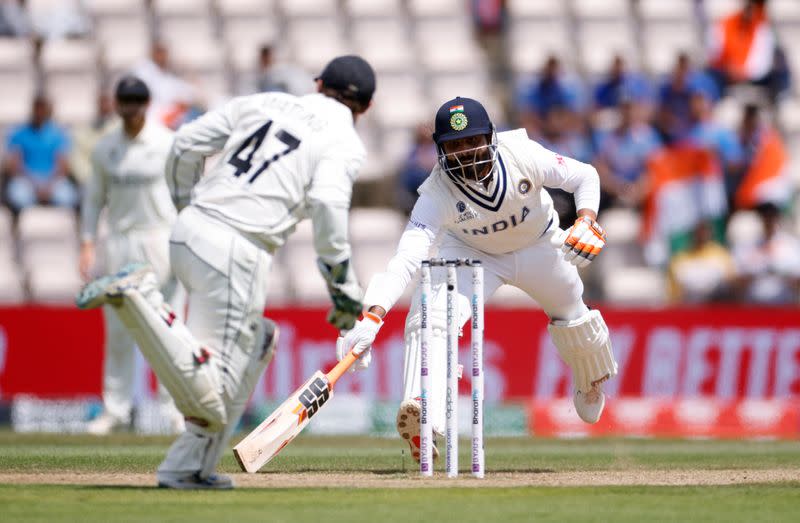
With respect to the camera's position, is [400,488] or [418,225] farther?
[418,225]

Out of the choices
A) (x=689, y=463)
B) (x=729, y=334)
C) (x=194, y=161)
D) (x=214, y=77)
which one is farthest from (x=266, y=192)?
(x=214, y=77)

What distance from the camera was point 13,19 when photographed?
12.8 m

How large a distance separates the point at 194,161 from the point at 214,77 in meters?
7.11

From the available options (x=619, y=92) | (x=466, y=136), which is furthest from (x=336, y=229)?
(x=619, y=92)

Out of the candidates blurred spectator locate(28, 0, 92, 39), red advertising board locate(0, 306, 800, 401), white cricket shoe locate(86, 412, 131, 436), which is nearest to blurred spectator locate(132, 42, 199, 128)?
blurred spectator locate(28, 0, 92, 39)

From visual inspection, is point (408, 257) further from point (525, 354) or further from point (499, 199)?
point (525, 354)

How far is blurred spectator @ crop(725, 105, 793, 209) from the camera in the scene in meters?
12.2

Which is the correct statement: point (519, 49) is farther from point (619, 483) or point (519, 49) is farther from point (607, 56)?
point (619, 483)

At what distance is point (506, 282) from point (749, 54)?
22.9 ft

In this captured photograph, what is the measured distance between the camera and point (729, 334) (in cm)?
1108

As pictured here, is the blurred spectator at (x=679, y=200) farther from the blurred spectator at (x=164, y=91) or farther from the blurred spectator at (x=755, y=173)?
the blurred spectator at (x=164, y=91)

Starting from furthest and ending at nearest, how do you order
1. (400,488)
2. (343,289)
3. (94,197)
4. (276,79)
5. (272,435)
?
(276,79) < (94,197) < (272,435) < (400,488) < (343,289)

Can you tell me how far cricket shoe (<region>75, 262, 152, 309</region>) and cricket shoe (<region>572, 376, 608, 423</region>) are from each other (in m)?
3.04

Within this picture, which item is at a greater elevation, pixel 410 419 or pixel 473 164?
pixel 473 164
